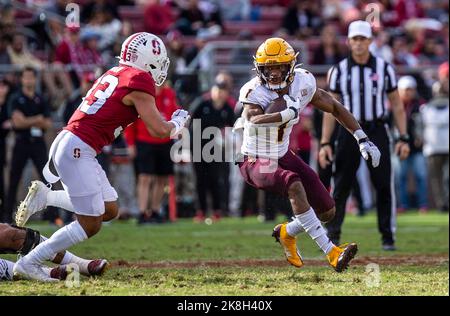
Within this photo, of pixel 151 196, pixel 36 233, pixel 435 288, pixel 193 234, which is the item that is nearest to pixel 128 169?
pixel 151 196

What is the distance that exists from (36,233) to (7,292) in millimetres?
848

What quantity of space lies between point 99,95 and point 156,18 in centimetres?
1010

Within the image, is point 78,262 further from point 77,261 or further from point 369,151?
point 369,151

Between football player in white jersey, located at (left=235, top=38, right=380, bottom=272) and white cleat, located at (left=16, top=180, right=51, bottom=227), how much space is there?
4.97 feet

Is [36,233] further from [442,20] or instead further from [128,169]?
[442,20]

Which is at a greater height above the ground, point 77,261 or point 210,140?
point 210,140

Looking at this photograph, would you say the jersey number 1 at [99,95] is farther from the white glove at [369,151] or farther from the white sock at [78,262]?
the white glove at [369,151]

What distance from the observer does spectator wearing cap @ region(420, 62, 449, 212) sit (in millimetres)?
14446

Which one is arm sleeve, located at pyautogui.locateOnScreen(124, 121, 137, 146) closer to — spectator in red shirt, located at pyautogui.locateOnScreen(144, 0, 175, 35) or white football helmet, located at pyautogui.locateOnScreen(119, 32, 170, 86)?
spectator in red shirt, located at pyautogui.locateOnScreen(144, 0, 175, 35)

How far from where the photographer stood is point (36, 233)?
22.3 feet

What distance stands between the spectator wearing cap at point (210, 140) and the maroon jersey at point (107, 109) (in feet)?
21.4

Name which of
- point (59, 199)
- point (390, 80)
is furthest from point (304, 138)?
point (59, 199)

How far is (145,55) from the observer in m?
6.74

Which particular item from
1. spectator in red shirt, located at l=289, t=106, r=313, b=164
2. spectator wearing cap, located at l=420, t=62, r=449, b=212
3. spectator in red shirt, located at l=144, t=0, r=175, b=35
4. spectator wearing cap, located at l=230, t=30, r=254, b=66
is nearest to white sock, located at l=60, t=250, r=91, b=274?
spectator in red shirt, located at l=289, t=106, r=313, b=164
